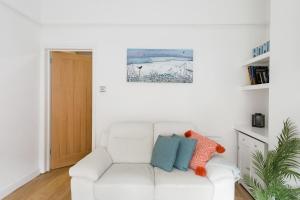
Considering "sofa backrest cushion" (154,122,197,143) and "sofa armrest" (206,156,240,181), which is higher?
"sofa backrest cushion" (154,122,197,143)

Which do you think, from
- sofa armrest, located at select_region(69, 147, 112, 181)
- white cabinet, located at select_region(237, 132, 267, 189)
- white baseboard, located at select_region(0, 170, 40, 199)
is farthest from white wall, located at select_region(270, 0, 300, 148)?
white baseboard, located at select_region(0, 170, 40, 199)

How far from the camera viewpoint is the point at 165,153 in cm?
234

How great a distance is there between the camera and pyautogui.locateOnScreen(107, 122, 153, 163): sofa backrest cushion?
256 cm

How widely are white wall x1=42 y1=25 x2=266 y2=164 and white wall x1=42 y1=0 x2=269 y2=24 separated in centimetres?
10

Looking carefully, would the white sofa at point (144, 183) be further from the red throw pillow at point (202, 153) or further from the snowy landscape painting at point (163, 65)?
the snowy landscape painting at point (163, 65)

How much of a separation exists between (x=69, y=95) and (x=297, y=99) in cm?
317

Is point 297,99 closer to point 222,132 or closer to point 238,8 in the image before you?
point 222,132

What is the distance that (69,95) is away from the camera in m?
3.63

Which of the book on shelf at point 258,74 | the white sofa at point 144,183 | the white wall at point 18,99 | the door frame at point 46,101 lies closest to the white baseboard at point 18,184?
the white wall at point 18,99

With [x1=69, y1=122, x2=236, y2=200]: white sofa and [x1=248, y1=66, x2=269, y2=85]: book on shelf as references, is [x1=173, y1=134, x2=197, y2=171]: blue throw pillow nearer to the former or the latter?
[x1=69, y1=122, x2=236, y2=200]: white sofa

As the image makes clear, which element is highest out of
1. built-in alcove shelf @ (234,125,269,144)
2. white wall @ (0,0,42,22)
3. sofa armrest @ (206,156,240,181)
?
white wall @ (0,0,42,22)

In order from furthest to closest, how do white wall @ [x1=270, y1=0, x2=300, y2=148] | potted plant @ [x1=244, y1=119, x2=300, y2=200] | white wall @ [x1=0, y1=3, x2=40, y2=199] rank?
white wall @ [x1=0, y1=3, x2=40, y2=199] → white wall @ [x1=270, y1=0, x2=300, y2=148] → potted plant @ [x1=244, y1=119, x2=300, y2=200]

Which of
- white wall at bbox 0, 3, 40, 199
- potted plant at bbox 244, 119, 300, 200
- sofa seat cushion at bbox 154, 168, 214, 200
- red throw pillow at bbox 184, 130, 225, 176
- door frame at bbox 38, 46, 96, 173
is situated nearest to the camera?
potted plant at bbox 244, 119, 300, 200

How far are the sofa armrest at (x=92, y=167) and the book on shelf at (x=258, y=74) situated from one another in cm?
213
